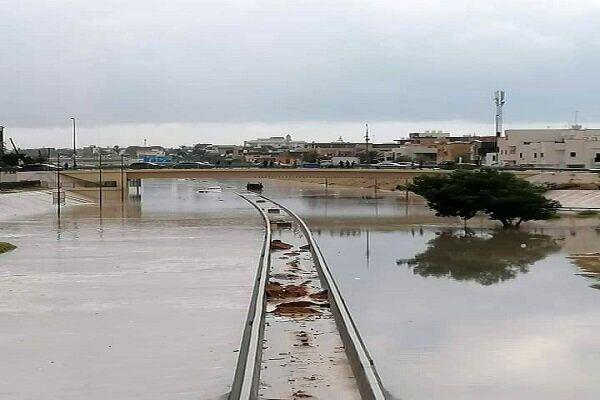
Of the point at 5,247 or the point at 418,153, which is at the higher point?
the point at 418,153

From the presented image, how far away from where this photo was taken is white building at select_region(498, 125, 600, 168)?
84.1 metres

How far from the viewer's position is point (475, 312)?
60.3ft

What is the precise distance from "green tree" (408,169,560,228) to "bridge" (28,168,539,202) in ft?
50.9

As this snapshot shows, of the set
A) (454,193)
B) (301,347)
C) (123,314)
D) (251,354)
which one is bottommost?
(123,314)

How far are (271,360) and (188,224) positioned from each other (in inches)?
1256

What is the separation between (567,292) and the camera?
21.3 meters

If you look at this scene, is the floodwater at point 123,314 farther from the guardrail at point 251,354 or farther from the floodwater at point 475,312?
the floodwater at point 475,312

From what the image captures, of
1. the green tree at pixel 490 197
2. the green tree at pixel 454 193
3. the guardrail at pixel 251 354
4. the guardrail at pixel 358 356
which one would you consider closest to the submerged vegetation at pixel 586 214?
the green tree at pixel 490 197

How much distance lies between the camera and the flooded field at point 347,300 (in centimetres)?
1238

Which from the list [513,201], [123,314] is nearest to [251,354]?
[123,314]

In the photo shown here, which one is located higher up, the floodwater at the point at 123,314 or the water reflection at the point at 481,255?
the floodwater at the point at 123,314

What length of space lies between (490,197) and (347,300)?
74.6ft

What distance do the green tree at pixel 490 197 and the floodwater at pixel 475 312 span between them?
3614mm

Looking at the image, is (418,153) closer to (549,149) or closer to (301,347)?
(549,149)
